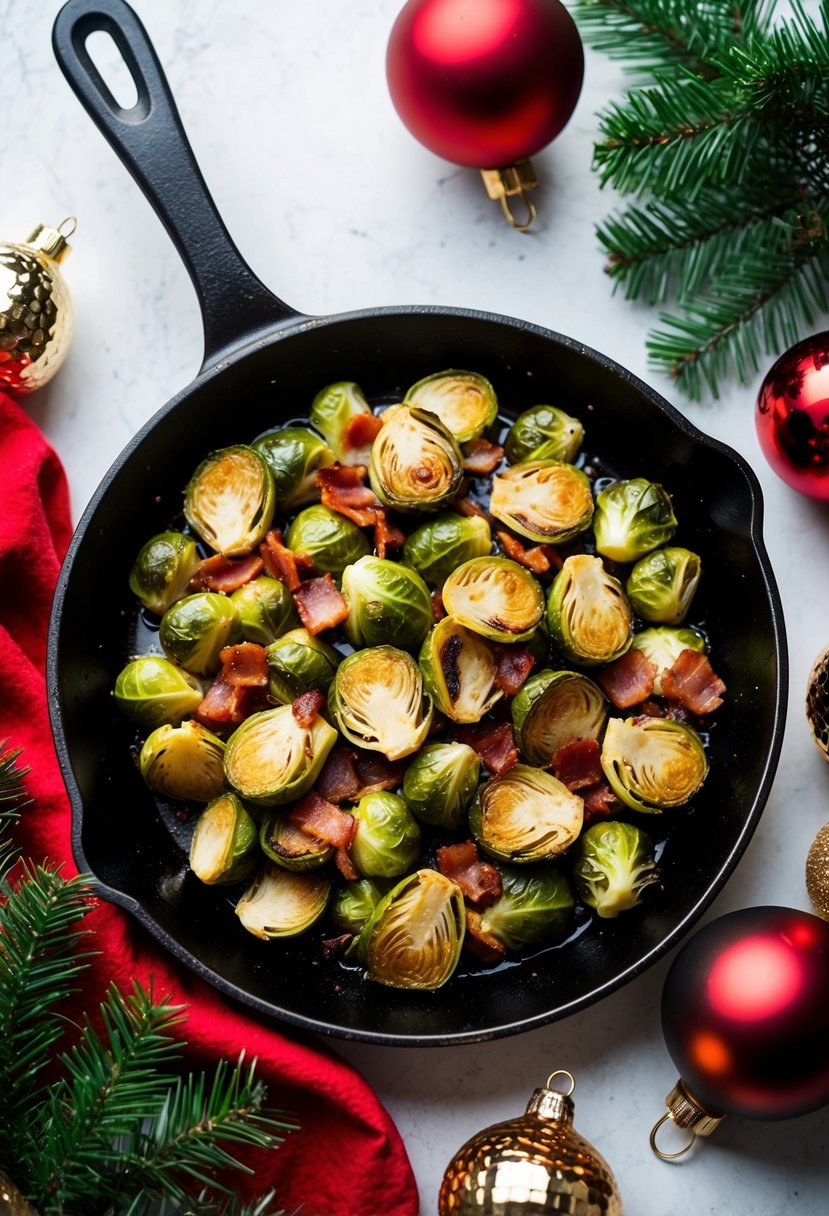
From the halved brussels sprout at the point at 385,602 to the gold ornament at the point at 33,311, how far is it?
75 cm

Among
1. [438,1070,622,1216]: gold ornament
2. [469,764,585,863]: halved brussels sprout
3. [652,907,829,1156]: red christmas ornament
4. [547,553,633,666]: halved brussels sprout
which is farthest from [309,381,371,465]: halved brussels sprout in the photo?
[438,1070,622,1216]: gold ornament

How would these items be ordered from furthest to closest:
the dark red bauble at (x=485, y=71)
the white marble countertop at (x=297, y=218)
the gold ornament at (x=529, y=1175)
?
the white marble countertop at (x=297, y=218)
the dark red bauble at (x=485, y=71)
the gold ornament at (x=529, y=1175)

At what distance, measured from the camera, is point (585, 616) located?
2268 mm

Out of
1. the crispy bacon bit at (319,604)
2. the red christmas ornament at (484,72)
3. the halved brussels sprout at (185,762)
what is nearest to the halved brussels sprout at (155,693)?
the halved brussels sprout at (185,762)

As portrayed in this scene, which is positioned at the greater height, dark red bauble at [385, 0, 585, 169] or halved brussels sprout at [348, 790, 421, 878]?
dark red bauble at [385, 0, 585, 169]

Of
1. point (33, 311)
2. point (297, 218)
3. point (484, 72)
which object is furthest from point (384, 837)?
point (484, 72)

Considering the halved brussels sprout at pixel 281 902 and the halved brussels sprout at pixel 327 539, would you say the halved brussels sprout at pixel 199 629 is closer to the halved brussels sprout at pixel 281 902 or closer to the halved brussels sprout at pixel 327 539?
the halved brussels sprout at pixel 327 539

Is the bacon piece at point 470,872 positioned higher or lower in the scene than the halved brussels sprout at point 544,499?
lower

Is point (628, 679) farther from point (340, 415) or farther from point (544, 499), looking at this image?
point (340, 415)

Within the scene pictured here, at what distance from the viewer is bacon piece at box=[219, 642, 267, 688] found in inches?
89.4

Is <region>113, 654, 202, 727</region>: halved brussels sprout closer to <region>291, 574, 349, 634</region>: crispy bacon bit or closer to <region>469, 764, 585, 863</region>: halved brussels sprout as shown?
<region>291, 574, 349, 634</region>: crispy bacon bit

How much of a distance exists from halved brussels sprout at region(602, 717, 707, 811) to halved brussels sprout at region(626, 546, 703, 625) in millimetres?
218

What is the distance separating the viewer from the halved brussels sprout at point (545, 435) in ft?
7.76

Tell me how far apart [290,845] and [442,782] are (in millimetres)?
312
